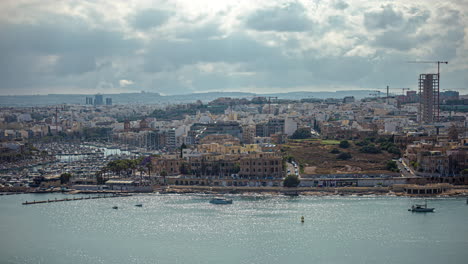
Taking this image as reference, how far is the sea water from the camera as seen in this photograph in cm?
1723

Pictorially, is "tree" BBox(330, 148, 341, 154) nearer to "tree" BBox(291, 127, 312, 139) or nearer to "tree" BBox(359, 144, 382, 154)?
"tree" BBox(359, 144, 382, 154)

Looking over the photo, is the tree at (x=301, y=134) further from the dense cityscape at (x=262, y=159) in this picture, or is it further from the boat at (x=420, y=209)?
the boat at (x=420, y=209)

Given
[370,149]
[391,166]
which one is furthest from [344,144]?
[391,166]

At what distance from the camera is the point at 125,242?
61.5 feet

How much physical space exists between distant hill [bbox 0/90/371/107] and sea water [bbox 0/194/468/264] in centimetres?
10774

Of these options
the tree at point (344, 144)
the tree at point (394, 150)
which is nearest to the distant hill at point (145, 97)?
the tree at point (344, 144)

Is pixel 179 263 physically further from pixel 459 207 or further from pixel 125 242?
pixel 459 207

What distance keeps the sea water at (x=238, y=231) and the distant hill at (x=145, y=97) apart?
107736mm

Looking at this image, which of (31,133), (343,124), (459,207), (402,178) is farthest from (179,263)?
(31,133)

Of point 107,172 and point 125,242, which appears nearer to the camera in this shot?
point 125,242

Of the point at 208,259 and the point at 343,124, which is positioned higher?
the point at 343,124

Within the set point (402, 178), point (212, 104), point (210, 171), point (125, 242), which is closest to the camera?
point (125, 242)

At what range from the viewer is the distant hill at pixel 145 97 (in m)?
134

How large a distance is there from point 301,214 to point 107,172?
36.7 ft
